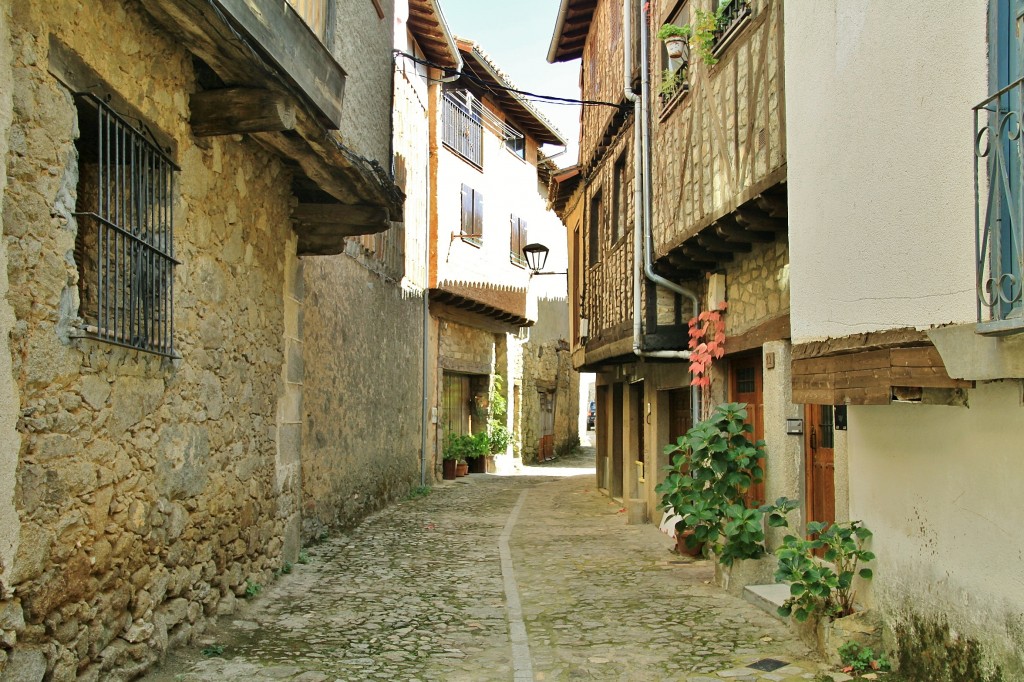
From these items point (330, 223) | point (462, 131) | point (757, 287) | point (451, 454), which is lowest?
point (451, 454)

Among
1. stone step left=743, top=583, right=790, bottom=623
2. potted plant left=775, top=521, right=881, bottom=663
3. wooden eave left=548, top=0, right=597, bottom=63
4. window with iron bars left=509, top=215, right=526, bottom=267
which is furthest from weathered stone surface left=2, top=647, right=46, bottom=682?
window with iron bars left=509, top=215, right=526, bottom=267

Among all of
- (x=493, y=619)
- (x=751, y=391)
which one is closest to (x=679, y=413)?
(x=751, y=391)

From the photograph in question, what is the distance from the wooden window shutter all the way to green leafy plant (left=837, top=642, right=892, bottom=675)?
599 inches

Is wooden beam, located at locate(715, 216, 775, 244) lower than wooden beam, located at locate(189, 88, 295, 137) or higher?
lower

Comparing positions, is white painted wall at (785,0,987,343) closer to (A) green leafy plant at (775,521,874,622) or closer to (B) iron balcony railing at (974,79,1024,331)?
(B) iron balcony railing at (974,79,1024,331)

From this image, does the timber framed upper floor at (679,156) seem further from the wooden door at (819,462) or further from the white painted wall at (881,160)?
the white painted wall at (881,160)

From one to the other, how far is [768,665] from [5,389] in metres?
4.13

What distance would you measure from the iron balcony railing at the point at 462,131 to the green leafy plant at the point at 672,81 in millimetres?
9422

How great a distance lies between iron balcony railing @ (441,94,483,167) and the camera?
18.2 metres

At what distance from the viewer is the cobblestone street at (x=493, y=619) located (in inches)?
198

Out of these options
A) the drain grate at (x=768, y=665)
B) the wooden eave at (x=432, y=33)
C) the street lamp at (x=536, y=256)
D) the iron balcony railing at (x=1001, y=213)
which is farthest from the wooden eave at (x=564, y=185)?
the iron balcony railing at (x=1001, y=213)

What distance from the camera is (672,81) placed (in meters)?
8.84

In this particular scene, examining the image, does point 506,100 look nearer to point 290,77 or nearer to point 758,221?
point 758,221

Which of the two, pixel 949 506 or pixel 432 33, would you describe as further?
pixel 432 33
